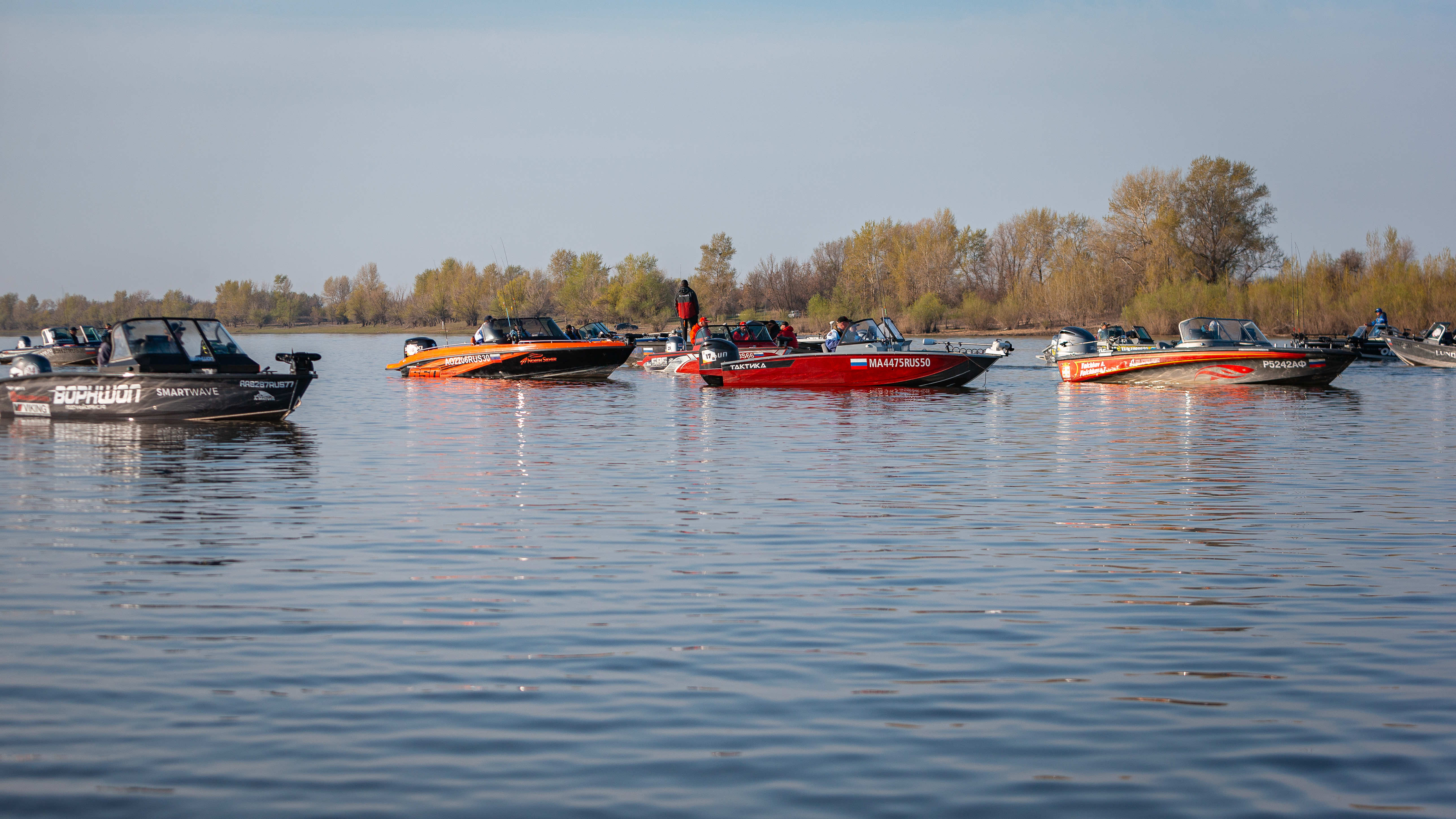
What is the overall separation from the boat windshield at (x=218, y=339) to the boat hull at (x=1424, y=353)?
37.3 metres

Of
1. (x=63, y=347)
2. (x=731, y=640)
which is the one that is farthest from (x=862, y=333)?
(x=731, y=640)

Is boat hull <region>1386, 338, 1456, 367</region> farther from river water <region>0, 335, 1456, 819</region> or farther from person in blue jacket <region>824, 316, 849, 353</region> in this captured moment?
river water <region>0, 335, 1456, 819</region>

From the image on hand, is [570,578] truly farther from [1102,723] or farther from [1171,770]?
[1171,770]

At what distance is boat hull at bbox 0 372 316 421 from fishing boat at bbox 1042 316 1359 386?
21.1 m

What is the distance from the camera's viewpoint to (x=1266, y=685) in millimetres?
6305

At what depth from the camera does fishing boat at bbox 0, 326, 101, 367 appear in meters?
30.8

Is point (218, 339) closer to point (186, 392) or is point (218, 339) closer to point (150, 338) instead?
point (150, 338)

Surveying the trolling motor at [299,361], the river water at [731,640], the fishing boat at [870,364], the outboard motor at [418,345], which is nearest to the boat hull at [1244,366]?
the fishing boat at [870,364]

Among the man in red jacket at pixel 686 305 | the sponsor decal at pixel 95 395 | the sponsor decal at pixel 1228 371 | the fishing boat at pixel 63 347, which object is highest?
the man in red jacket at pixel 686 305

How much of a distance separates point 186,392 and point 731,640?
17725 millimetres

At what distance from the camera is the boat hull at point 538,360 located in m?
39.5

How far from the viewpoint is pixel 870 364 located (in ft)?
106

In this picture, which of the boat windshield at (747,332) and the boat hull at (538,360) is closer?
the boat hull at (538,360)

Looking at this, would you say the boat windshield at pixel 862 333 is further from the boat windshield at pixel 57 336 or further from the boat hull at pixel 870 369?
the boat windshield at pixel 57 336
